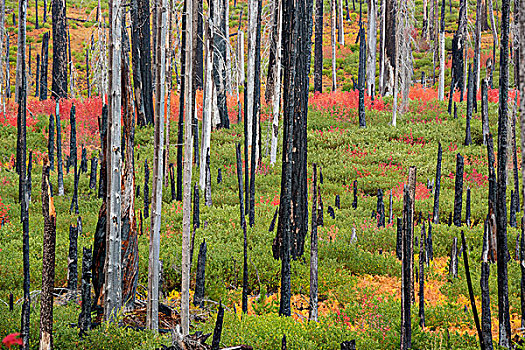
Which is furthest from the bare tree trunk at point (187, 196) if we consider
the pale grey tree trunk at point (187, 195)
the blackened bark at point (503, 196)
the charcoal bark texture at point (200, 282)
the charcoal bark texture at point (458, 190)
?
the charcoal bark texture at point (458, 190)

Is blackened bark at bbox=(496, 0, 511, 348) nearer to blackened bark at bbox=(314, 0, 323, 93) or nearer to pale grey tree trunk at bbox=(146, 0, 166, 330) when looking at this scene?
pale grey tree trunk at bbox=(146, 0, 166, 330)

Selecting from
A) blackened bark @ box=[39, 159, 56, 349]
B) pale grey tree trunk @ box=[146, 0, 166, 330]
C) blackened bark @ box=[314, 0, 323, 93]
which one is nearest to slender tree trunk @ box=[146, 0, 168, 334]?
pale grey tree trunk @ box=[146, 0, 166, 330]

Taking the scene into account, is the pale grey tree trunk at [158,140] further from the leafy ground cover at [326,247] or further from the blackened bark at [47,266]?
the blackened bark at [47,266]

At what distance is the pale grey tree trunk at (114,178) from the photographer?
4012 mm

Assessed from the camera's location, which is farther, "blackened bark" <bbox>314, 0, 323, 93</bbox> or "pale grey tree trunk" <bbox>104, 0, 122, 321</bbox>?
"blackened bark" <bbox>314, 0, 323, 93</bbox>

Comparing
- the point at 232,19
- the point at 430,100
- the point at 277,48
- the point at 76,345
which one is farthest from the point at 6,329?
the point at 232,19

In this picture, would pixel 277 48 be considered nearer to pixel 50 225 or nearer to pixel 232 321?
pixel 232 321

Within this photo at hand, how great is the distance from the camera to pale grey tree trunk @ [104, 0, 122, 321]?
4.01 meters

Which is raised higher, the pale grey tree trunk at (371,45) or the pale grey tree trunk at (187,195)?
the pale grey tree trunk at (371,45)

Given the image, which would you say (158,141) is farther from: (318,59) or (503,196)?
(318,59)

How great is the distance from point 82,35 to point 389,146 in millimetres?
25551

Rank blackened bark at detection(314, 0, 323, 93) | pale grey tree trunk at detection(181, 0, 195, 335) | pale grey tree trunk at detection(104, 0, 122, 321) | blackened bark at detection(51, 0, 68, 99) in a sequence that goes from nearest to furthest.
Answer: pale grey tree trunk at detection(181, 0, 195, 335) < pale grey tree trunk at detection(104, 0, 122, 321) < blackened bark at detection(51, 0, 68, 99) < blackened bark at detection(314, 0, 323, 93)

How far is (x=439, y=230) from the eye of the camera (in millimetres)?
7898

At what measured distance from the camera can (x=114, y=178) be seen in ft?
14.1
